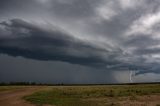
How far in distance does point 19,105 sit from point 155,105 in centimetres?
1828

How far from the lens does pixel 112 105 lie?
3409 cm

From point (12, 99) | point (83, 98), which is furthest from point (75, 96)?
point (12, 99)

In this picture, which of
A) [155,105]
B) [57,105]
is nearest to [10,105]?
[57,105]

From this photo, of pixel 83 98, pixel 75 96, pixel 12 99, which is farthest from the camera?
pixel 75 96

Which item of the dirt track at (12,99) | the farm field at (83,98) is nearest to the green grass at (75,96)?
the farm field at (83,98)

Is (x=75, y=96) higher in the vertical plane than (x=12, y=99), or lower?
higher

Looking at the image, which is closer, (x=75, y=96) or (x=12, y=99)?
(x=12, y=99)

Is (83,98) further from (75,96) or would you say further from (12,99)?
(12,99)

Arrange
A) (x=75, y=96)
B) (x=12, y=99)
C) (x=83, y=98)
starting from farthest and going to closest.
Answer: (x=75, y=96) < (x=83, y=98) < (x=12, y=99)

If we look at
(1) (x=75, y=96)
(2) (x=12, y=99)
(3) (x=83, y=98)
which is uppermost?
(1) (x=75, y=96)

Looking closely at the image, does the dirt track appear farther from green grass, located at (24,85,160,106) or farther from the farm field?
green grass, located at (24,85,160,106)

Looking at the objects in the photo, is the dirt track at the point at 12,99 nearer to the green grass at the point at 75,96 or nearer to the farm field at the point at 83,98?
the farm field at the point at 83,98

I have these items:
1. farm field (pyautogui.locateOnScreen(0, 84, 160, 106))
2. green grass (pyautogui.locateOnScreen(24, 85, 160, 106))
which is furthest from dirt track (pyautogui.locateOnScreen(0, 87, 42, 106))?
green grass (pyautogui.locateOnScreen(24, 85, 160, 106))

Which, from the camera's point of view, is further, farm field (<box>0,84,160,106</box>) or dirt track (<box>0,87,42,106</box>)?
dirt track (<box>0,87,42,106</box>)
